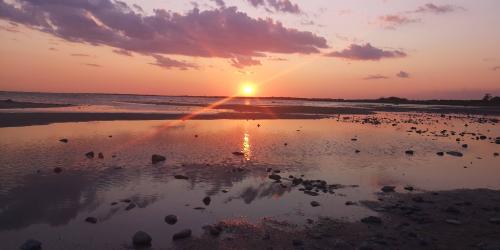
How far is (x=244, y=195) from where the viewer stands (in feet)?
52.0

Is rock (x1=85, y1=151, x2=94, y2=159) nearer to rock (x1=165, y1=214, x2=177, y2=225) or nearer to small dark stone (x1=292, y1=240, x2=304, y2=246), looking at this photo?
rock (x1=165, y1=214, x2=177, y2=225)

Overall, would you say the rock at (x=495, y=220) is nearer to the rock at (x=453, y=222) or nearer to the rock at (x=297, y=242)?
the rock at (x=453, y=222)

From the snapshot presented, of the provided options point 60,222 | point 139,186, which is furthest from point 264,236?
point 139,186

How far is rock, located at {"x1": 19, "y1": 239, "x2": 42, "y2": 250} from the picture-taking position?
32.8ft

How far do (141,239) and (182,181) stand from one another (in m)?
7.15

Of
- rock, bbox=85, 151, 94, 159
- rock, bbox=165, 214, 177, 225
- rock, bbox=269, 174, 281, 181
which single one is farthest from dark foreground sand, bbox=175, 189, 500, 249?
rock, bbox=85, 151, 94, 159

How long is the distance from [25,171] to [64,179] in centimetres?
258

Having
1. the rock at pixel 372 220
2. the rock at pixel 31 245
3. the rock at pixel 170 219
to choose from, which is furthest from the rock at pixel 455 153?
the rock at pixel 31 245

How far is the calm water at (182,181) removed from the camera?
12320mm

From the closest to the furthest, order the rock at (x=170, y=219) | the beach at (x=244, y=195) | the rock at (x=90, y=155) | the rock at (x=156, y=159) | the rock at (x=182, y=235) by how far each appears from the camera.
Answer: the rock at (x=182, y=235) → the beach at (x=244, y=195) → the rock at (x=170, y=219) → the rock at (x=156, y=159) → the rock at (x=90, y=155)

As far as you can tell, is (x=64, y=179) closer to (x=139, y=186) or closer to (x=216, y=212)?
(x=139, y=186)

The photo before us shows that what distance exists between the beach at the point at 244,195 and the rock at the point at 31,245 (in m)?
0.22

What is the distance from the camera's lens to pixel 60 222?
12.2 meters

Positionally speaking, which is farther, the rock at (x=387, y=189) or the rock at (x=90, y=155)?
the rock at (x=90, y=155)
